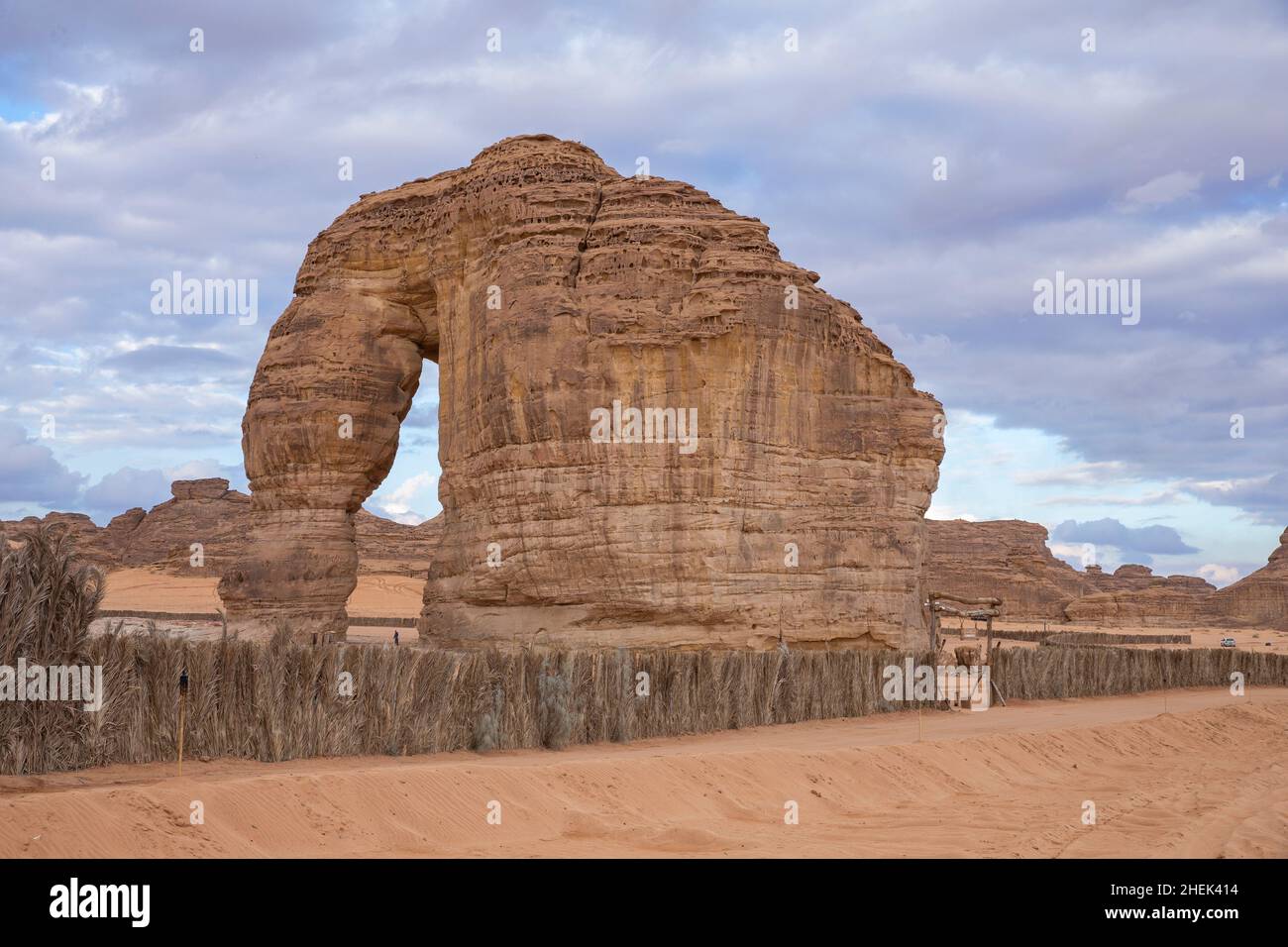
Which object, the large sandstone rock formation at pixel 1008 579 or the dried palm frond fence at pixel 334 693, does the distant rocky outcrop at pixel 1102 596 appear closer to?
the large sandstone rock formation at pixel 1008 579

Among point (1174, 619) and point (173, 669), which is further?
point (1174, 619)

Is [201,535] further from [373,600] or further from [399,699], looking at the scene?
[399,699]

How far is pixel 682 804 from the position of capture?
9.82 m

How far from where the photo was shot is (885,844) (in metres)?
8.47

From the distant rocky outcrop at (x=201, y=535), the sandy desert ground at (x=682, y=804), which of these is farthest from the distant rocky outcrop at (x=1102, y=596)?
the sandy desert ground at (x=682, y=804)

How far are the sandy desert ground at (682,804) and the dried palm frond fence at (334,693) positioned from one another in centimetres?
34

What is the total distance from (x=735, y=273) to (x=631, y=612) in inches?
259

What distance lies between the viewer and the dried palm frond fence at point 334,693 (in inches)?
392

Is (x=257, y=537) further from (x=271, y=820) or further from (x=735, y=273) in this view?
(x=271, y=820)

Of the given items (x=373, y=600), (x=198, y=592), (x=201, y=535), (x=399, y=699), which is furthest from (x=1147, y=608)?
(x=399, y=699)

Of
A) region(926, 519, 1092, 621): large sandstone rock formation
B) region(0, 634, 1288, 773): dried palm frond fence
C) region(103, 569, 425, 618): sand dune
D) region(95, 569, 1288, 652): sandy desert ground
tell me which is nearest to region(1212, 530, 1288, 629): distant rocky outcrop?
region(95, 569, 1288, 652): sandy desert ground

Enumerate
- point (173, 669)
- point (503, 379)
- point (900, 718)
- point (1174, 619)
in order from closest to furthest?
point (173, 669)
point (900, 718)
point (503, 379)
point (1174, 619)
